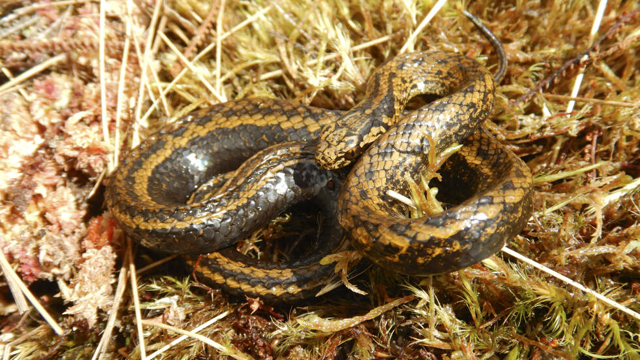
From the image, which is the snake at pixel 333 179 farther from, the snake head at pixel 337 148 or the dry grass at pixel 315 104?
the dry grass at pixel 315 104

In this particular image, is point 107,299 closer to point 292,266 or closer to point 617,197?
point 292,266

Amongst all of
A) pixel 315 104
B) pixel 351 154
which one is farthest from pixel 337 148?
pixel 315 104

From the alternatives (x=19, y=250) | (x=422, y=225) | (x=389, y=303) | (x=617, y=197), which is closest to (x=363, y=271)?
(x=389, y=303)

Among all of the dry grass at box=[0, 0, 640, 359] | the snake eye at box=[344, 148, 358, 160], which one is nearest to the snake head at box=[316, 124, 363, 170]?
the snake eye at box=[344, 148, 358, 160]

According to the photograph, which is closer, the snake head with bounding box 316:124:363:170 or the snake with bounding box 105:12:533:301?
the snake with bounding box 105:12:533:301

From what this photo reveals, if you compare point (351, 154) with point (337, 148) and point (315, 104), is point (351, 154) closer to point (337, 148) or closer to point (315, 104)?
point (337, 148)

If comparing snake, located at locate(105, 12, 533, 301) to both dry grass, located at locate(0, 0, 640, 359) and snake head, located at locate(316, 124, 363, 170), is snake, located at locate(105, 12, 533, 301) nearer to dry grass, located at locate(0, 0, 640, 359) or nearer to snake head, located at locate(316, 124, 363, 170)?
snake head, located at locate(316, 124, 363, 170)
